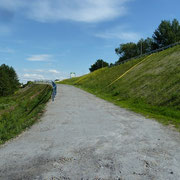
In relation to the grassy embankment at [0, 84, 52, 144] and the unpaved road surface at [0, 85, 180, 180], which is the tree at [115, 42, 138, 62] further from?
the unpaved road surface at [0, 85, 180, 180]

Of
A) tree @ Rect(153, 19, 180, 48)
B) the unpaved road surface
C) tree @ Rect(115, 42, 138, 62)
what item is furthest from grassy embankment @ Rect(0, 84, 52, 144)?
tree @ Rect(115, 42, 138, 62)

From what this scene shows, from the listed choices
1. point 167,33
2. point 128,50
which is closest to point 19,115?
point 167,33

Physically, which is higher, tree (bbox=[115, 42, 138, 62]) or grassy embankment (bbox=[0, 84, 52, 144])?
tree (bbox=[115, 42, 138, 62])

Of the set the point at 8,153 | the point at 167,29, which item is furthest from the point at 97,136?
the point at 167,29

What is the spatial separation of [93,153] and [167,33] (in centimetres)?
7116

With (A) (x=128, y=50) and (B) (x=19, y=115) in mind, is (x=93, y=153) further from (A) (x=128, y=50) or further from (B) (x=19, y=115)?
(A) (x=128, y=50)

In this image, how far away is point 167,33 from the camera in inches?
2534

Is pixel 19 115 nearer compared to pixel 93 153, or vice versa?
pixel 93 153

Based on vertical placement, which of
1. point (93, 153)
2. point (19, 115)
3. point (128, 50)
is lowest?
point (19, 115)

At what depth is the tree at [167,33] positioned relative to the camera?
63.9m

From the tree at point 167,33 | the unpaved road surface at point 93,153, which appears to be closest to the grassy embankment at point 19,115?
the unpaved road surface at point 93,153

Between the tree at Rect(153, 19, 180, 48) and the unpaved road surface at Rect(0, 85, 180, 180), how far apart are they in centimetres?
6726

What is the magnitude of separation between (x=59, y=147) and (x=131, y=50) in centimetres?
9212

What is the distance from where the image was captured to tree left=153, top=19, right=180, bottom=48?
210 ft
